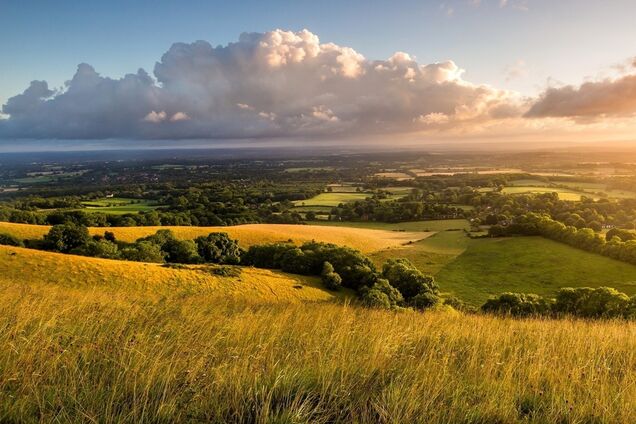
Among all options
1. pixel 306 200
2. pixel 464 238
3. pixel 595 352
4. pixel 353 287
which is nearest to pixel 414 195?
pixel 306 200

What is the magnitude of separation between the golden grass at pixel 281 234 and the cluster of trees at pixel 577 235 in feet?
68.9

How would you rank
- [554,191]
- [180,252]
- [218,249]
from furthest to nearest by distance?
[554,191], [218,249], [180,252]

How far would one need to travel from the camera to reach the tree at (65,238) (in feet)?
176

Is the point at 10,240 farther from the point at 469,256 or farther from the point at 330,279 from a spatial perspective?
the point at 469,256

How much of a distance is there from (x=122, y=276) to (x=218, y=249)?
1281 inches

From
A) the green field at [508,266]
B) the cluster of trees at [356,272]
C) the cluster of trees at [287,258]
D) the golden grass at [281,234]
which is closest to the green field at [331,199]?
the golden grass at [281,234]

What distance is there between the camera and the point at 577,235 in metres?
75.6

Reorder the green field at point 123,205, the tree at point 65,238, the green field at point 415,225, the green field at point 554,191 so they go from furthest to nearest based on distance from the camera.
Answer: the green field at point 554,191
the green field at point 123,205
the green field at point 415,225
the tree at point 65,238

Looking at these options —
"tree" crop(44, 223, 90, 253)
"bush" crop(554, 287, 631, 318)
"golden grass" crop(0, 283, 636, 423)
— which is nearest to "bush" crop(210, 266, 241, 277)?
"tree" crop(44, 223, 90, 253)

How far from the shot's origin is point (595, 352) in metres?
6.35

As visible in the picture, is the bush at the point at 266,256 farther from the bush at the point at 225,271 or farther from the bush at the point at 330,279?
the bush at the point at 225,271

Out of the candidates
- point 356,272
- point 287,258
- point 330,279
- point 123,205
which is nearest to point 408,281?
point 356,272

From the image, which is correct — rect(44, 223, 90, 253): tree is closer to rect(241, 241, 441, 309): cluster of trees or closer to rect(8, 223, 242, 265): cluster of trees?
rect(8, 223, 242, 265): cluster of trees

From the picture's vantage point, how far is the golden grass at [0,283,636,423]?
3.68 m
